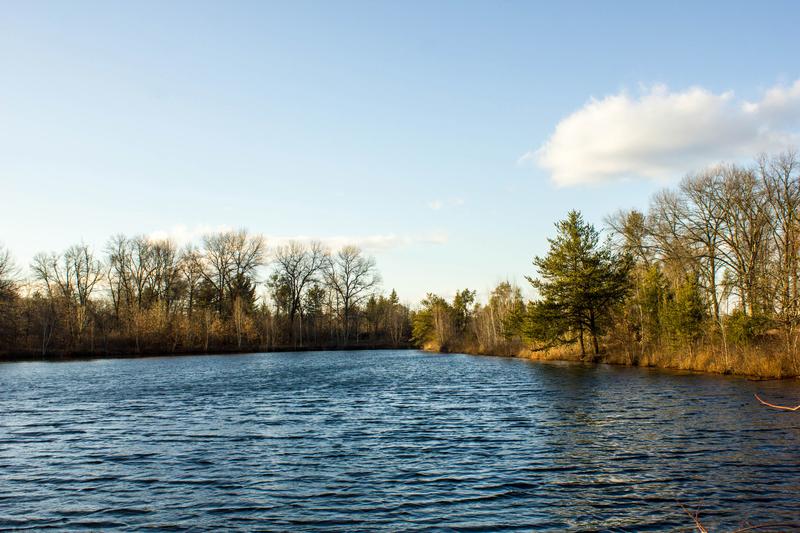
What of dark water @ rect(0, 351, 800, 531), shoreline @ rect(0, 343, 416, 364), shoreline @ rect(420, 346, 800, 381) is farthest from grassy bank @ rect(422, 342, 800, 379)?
shoreline @ rect(0, 343, 416, 364)

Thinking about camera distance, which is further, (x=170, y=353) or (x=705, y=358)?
(x=170, y=353)

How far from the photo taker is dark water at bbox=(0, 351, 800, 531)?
9969mm

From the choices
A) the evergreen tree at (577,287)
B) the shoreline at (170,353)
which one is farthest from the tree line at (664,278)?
the shoreline at (170,353)

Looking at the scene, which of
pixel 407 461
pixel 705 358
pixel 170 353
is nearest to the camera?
pixel 407 461

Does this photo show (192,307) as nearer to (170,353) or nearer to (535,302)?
(170,353)

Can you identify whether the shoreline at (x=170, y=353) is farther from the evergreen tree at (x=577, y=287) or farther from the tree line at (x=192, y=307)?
the evergreen tree at (x=577, y=287)

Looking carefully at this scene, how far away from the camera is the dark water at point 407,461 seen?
9.97m

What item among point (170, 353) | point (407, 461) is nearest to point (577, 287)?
point (407, 461)

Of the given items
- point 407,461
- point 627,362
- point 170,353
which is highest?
point 170,353

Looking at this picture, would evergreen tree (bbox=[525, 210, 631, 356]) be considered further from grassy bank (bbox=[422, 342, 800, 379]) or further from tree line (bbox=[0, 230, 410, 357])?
tree line (bbox=[0, 230, 410, 357])

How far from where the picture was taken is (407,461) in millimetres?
13805

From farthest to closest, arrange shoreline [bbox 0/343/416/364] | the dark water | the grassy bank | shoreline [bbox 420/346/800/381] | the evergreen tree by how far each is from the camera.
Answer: shoreline [bbox 0/343/416/364], the evergreen tree, shoreline [bbox 420/346/800/381], the grassy bank, the dark water

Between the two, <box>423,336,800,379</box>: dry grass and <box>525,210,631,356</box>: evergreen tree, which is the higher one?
<box>525,210,631,356</box>: evergreen tree

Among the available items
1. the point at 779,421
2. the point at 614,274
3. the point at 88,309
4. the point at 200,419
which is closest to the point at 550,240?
the point at 614,274
